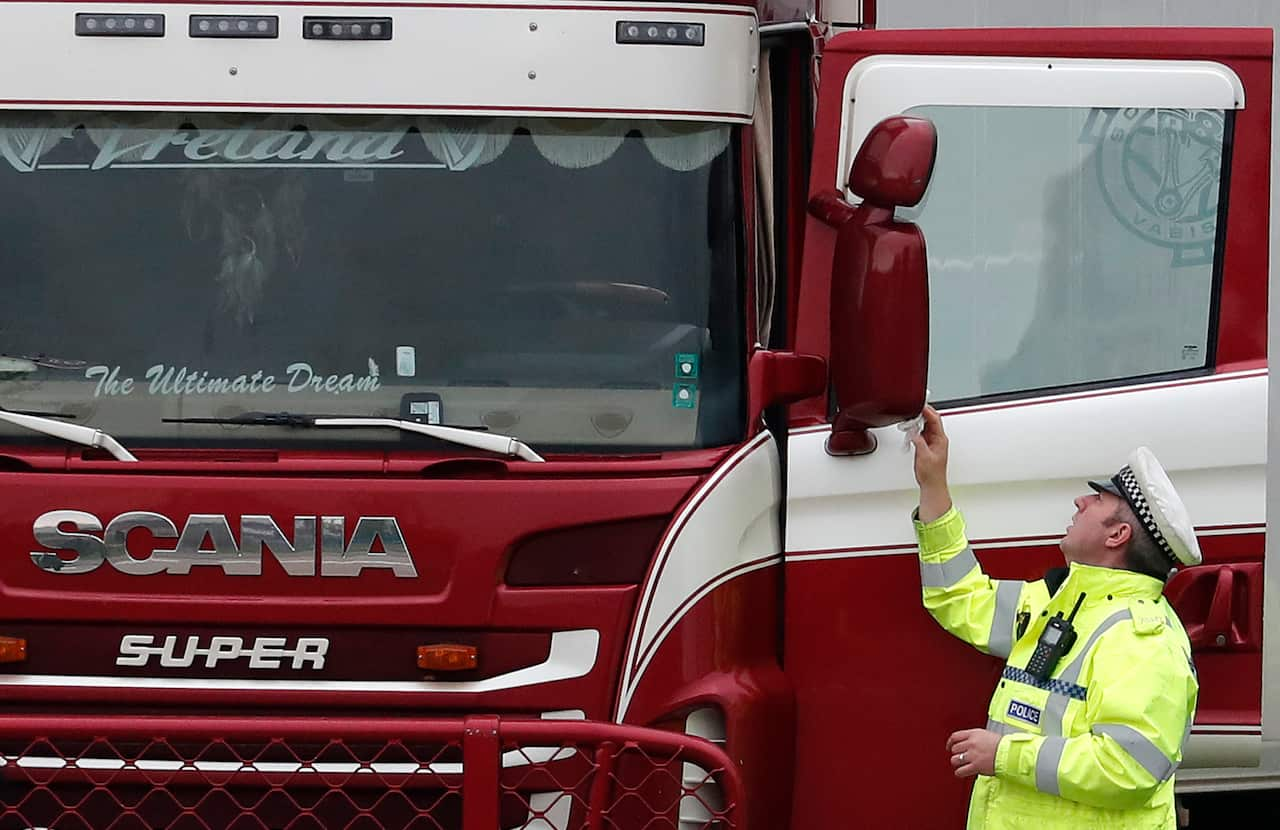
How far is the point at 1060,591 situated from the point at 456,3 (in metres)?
1.74

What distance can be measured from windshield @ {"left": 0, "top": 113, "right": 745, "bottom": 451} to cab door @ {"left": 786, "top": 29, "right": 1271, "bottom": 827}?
0.34 meters

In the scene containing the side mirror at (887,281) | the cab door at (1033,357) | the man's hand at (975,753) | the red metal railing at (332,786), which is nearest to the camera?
the man's hand at (975,753)

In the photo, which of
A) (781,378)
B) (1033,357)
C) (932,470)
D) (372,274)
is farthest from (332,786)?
(1033,357)

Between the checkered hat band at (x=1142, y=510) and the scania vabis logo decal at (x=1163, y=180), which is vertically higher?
the scania vabis logo decal at (x=1163, y=180)

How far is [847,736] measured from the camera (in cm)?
380

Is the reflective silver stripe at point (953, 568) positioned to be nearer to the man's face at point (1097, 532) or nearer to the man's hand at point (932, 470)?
the man's hand at point (932, 470)

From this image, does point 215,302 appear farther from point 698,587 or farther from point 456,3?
point 698,587

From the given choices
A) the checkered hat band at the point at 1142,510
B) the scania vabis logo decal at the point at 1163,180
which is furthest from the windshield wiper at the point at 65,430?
the scania vabis logo decal at the point at 1163,180

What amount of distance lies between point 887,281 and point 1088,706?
906 millimetres

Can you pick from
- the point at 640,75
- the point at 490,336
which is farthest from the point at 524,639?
the point at 640,75

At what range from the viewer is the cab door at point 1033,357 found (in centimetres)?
374

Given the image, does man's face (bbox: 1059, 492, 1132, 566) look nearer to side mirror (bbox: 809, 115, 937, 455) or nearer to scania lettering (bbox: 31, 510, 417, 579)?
side mirror (bbox: 809, 115, 937, 455)

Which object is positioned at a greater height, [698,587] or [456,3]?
[456,3]

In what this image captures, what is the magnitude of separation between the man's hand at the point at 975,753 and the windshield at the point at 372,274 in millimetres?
842
